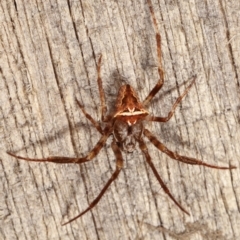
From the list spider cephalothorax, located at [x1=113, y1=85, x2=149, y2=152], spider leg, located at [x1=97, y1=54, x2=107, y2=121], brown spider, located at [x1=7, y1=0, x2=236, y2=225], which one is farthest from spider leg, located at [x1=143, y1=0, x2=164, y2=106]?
spider leg, located at [x1=97, y1=54, x2=107, y2=121]

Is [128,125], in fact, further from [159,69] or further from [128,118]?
[159,69]

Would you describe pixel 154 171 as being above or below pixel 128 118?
below

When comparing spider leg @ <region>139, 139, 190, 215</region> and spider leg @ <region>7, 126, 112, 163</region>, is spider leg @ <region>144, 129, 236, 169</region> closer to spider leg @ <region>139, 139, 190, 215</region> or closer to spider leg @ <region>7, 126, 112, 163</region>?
spider leg @ <region>139, 139, 190, 215</region>

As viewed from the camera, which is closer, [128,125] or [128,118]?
[128,118]

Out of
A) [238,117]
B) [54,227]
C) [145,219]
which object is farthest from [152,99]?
[54,227]

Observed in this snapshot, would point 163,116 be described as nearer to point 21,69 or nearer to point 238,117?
point 238,117

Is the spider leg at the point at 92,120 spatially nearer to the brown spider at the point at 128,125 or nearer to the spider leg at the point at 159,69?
the brown spider at the point at 128,125

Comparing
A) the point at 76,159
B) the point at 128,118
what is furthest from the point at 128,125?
the point at 76,159

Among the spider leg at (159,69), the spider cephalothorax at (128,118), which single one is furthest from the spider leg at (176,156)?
the spider leg at (159,69)
